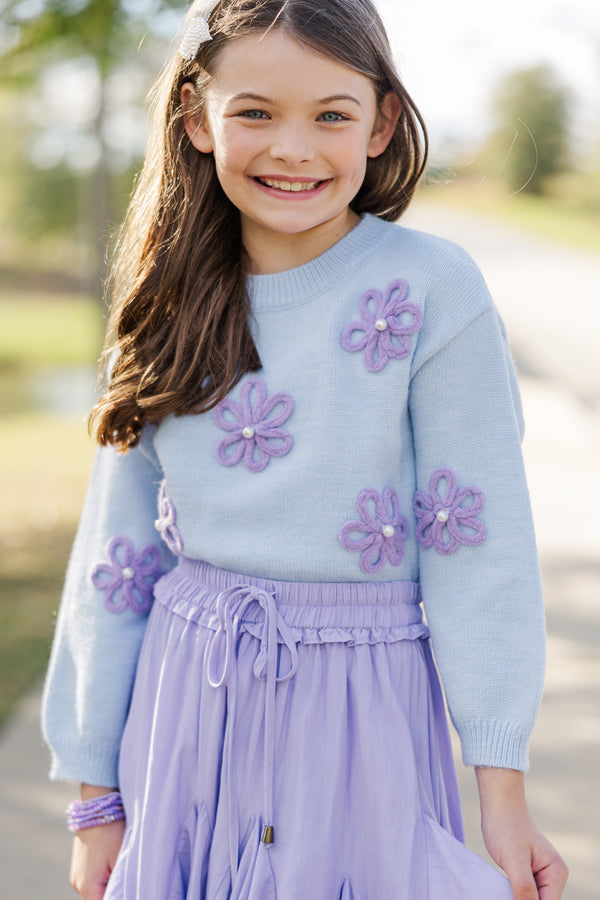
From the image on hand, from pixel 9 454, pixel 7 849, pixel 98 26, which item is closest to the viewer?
pixel 7 849

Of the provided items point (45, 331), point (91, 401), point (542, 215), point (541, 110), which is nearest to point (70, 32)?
point (91, 401)

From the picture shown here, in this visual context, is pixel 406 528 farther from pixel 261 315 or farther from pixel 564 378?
pixel 564 378

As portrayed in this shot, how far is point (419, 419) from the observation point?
4.79ft

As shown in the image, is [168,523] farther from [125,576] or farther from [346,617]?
[346,617]

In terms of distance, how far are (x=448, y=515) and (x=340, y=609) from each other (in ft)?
0.68

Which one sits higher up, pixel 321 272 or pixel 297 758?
pixel 321 272

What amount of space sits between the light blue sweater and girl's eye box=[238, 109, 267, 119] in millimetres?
223

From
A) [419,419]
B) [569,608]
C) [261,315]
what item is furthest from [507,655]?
[569,608]

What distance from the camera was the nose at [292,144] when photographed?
1.44 meters

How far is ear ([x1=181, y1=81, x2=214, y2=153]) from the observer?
158cm

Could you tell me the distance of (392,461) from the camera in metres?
1.47

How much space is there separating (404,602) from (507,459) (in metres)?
0.26

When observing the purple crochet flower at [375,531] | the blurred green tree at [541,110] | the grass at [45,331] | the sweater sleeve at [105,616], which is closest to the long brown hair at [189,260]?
the sweater sleeve at [105,616]

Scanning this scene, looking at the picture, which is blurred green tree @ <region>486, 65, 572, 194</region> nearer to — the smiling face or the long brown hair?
the long brown hair
